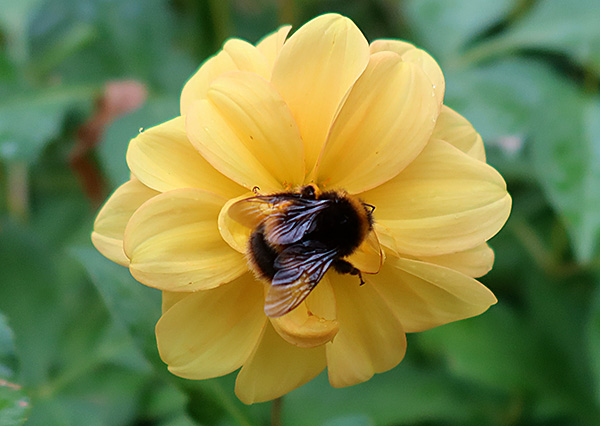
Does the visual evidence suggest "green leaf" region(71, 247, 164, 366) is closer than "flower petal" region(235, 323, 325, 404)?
No

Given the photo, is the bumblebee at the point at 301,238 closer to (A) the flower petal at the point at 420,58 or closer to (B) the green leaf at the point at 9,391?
(A) the flower petal at the point at 420,58

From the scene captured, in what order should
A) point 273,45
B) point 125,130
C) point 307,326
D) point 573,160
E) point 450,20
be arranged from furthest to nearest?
point 450,20 < point 125,130 < point 573,160 < point 273,45 < point 307,326

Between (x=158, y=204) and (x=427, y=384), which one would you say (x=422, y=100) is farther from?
(x=427, y=384)

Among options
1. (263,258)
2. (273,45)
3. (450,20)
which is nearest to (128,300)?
(263,258)

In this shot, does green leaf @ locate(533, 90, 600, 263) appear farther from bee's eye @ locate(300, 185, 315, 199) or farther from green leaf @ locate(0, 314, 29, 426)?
green leaf @ locate(0, 314, 29, 426)

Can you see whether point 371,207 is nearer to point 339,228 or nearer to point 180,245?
point 339,228

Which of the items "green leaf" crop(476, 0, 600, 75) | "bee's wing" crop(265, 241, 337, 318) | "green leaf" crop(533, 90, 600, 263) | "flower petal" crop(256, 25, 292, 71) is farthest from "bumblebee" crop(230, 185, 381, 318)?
"green leaf" crop(476, 0, 600, 75)

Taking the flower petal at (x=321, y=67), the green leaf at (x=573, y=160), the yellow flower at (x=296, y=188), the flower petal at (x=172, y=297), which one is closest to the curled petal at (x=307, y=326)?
the yellow flower at (x=296, y=188)
